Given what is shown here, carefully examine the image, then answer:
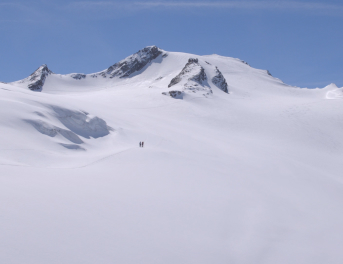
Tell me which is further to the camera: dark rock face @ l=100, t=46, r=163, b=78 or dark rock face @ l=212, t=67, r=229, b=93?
dark rock face @ l=100, t=46, r=163, b=78

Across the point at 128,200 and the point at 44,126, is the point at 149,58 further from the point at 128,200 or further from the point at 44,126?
the point at 128,200

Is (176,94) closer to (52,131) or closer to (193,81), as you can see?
(193,81)

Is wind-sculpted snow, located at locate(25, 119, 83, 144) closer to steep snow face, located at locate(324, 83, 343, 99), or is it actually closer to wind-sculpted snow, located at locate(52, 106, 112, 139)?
wind-sculpted snow, located at locate(52, 106, 112, 139)

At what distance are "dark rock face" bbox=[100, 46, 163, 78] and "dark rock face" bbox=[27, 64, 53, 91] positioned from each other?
62.5 ft

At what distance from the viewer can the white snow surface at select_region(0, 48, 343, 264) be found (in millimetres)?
7047

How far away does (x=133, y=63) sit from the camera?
312ft

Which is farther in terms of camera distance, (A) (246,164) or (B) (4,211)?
(A) (246,164)

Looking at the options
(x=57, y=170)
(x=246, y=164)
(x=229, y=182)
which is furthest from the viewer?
(x=246, y=164)

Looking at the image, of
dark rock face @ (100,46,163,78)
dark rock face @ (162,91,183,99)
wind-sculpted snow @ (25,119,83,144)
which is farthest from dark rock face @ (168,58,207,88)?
dark rock face @ (100,46,163,78)

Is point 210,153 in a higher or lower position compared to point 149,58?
lower

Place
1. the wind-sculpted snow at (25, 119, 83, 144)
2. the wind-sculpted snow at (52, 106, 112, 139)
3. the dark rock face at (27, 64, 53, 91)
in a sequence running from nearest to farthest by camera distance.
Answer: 1. the wind-sculpted snow at (25, 119, 83, 144)
2. the wind-sculpted snow at (52, 106, 112, 139)
3. the dark rock face at (27, 64, 53, 91)

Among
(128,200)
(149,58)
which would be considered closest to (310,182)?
(128,200)

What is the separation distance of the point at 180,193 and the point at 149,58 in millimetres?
90506

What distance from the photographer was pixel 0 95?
17969mm
